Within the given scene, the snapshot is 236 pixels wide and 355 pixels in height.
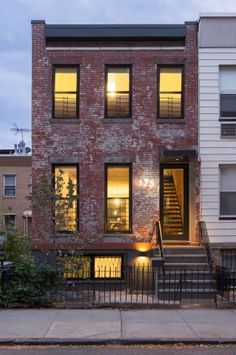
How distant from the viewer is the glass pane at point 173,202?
19.5m

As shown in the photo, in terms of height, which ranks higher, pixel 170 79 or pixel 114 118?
pixel 170 79

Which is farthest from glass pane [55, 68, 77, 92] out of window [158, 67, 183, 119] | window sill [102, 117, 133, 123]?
window [158, 67, 183, 119]

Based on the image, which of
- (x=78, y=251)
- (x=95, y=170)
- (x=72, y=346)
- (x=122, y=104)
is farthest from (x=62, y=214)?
(x=72, y=346)

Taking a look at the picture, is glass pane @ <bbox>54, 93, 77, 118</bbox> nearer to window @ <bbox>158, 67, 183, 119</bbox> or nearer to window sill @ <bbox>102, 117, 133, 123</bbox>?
window sill @ <bbox>102, 117, 133, 123</bbox>

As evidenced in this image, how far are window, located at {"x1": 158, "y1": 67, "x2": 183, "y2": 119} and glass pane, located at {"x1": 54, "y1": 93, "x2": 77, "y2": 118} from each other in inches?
111

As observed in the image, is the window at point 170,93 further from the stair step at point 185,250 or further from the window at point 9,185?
the window at point 9,185

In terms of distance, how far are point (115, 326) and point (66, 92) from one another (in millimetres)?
9673

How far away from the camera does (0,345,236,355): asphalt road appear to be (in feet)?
31.0

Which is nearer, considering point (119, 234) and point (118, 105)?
point (119, 234)

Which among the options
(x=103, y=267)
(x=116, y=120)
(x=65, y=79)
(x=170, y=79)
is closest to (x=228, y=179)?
(x=170, y=79)

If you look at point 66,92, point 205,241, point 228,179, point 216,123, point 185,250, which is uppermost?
point 66,92

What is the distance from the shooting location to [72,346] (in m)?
9.96

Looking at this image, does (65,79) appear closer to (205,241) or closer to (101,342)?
(205,241)

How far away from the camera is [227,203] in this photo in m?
19.1
